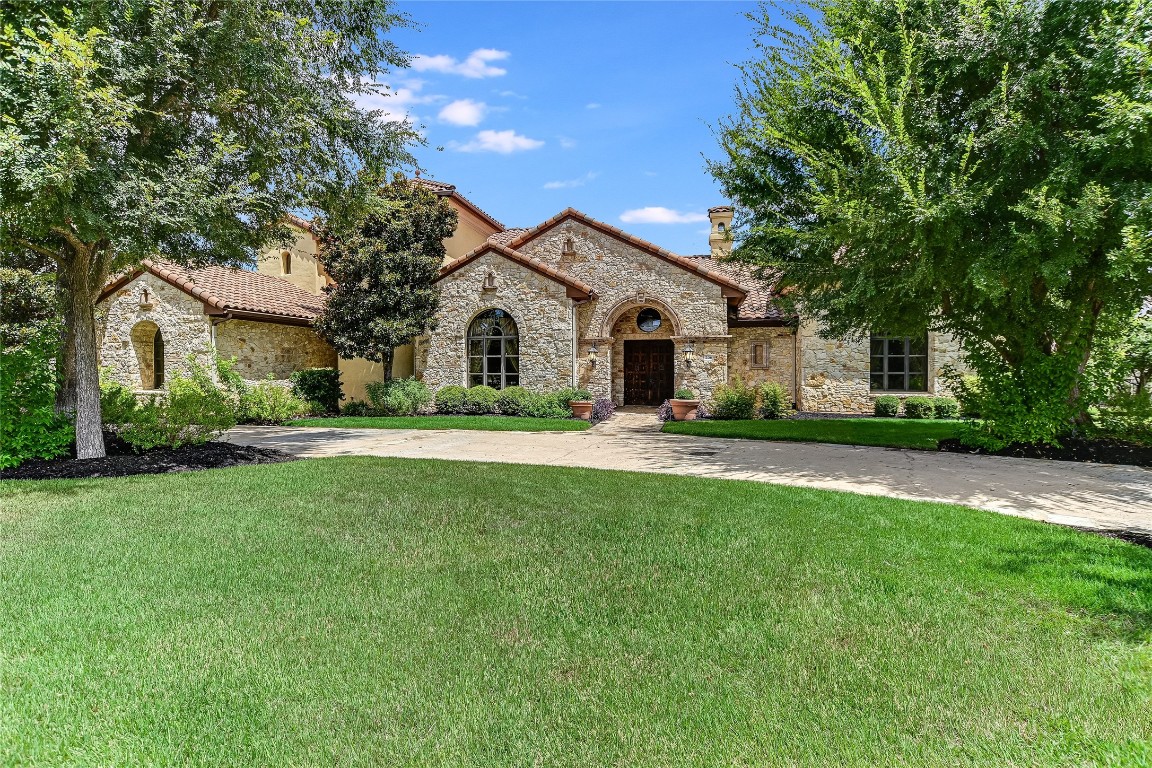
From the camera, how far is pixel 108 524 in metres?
5.28

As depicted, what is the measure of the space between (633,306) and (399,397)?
7.83 meters

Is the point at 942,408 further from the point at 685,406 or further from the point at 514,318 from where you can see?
the point at 514,318

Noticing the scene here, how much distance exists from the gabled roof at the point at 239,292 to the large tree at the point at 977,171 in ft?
48.2

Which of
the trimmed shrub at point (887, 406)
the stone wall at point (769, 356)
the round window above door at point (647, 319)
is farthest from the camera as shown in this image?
the round window above door at point (647, 319)

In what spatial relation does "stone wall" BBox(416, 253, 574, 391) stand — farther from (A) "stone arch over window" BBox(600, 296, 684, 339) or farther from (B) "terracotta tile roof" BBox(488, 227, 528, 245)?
(B) "terracotta tile roof" BBox(488, 227, 528, 245)

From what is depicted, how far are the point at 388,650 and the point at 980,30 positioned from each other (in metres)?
11.0

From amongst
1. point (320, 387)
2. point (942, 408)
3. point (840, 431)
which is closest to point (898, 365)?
point (942, 408)

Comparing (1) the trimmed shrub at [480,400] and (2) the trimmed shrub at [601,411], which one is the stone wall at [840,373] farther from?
(1) the trimmed shrub at [480,400]

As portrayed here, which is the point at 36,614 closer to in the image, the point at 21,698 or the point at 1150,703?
the point at 21,698

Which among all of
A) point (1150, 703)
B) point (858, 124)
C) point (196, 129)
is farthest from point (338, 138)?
point (1150, 703)

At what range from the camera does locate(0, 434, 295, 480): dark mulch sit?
771cm

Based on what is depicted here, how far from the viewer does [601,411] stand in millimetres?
16656

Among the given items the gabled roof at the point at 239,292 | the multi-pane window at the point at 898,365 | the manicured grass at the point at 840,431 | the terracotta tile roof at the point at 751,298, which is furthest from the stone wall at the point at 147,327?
the multi-pane window at the point at 898,365

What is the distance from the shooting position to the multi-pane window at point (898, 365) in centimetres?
1750
